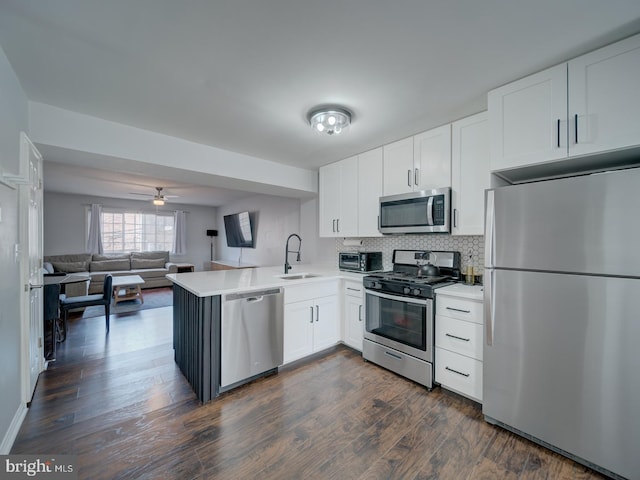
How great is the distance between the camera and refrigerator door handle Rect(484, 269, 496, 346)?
185cm

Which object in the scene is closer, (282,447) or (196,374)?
(282,447)

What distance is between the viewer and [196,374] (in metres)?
2.23

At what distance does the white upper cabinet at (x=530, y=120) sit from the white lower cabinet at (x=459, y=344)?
1112 mm

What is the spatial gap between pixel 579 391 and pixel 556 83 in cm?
186

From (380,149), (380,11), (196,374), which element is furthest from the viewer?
(380,149)

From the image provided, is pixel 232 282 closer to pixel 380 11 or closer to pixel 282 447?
pixel 282 447

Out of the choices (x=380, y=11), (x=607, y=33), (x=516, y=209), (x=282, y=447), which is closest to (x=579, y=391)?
(x=516, y=209)

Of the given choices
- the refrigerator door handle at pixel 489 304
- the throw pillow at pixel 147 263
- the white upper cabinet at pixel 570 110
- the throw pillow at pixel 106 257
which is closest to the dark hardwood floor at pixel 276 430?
the refrigerator door handle at pixel 489 304

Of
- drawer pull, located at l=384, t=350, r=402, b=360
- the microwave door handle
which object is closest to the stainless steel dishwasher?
drawer pull, located at l=384, t=350, r=402, b=360

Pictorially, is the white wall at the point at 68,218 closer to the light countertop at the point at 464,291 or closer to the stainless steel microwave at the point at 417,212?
the stainless steel microwave at the point at 417,212

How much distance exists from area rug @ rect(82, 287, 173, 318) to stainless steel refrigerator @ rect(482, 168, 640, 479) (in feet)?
18.1

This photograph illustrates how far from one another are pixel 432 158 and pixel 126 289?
613 cm

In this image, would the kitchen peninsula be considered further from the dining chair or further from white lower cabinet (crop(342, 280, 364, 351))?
the dining chair

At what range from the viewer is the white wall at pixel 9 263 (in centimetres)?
152
